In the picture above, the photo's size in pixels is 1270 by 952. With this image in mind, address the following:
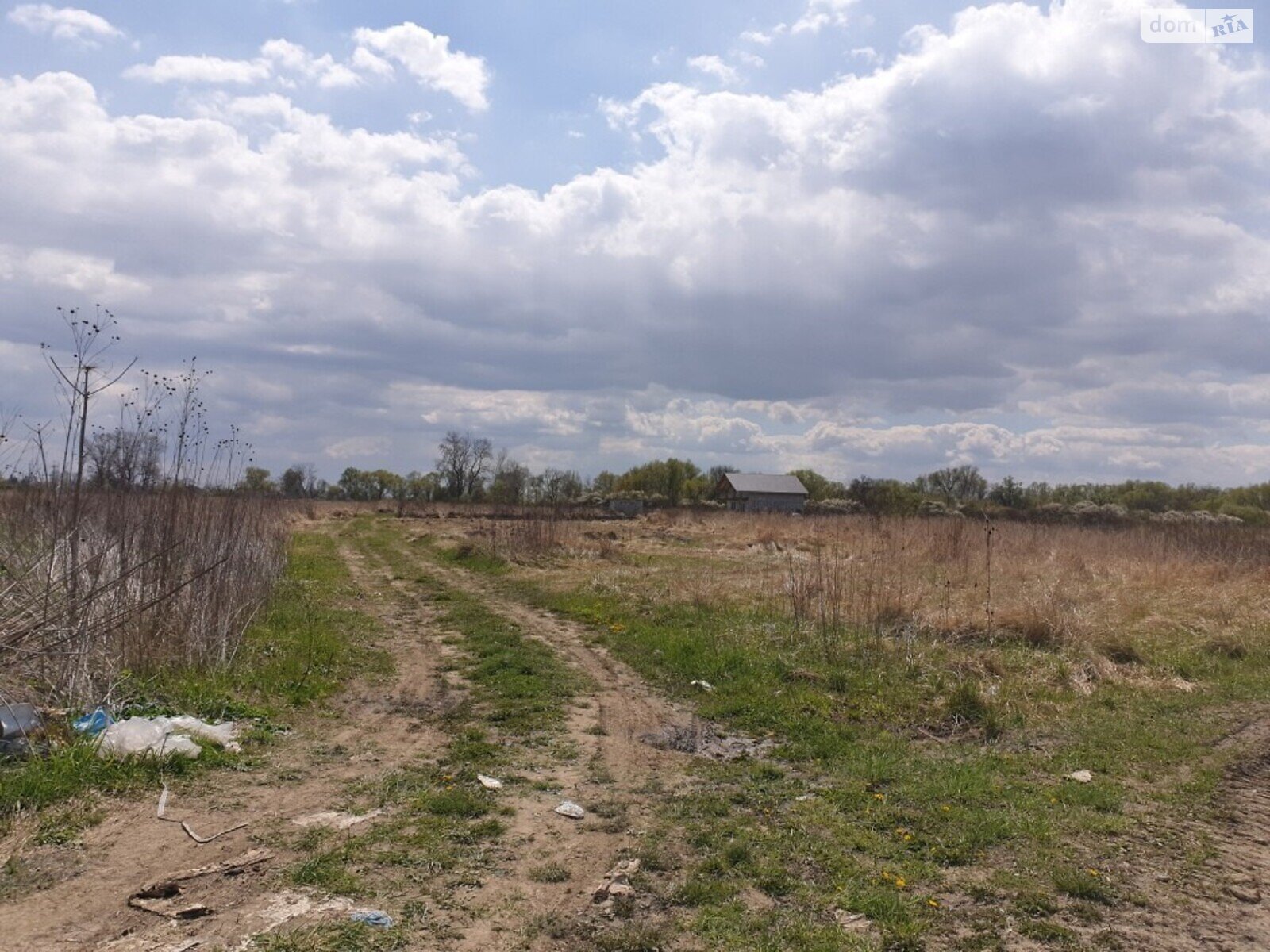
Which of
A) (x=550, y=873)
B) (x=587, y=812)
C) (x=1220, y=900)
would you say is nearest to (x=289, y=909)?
(x=550, y=873)

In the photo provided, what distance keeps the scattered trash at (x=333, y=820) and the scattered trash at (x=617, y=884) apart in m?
1.62

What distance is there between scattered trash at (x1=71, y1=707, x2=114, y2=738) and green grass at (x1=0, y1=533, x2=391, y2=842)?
0.11 metres

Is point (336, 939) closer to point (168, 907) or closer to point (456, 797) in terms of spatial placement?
point (168, 907)

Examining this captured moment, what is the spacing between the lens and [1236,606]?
14.2 meters

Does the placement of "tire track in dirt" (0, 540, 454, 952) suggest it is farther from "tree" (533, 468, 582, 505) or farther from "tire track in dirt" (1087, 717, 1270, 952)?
"tree" (533, 468, 582, 505)

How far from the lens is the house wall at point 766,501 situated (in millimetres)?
72562

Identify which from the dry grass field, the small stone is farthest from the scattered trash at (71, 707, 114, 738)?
the small stone

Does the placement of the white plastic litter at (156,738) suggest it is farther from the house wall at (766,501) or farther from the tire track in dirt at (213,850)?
the house wall at (766,501)

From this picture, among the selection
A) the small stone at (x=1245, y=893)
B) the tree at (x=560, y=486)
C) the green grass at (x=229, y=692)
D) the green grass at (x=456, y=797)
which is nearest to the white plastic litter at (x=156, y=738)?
the green grass at (x=229, y=692)

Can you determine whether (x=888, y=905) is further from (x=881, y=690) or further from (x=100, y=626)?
(x=100, y=626)

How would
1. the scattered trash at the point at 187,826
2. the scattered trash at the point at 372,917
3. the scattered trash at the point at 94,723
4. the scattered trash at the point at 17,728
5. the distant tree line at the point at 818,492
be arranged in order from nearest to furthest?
1. the scattered trash at the point at 372,917
2. the scattered trash at the point at 187,826
3. the scattered trash at the point at 17,728
4. the scattered trash at the point at 94,723
5. the distant tree line at the point at 818,492

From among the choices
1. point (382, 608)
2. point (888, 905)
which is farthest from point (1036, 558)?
point (888, 905)

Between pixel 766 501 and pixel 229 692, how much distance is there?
70.4m

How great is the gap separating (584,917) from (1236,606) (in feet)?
48.4
